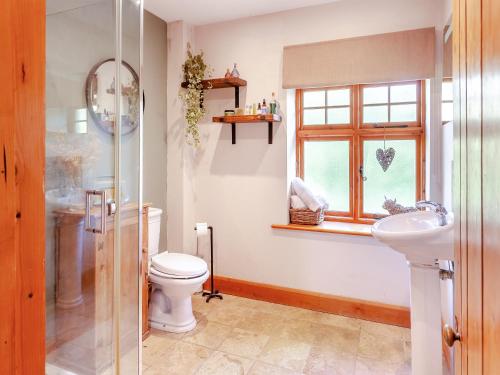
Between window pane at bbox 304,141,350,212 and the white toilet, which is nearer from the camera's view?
the white toilet

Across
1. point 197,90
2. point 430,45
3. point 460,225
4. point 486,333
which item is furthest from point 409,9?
point 486,333

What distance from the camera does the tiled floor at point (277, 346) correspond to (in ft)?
6.83

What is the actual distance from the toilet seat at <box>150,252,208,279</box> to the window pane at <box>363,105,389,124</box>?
73.2 inches

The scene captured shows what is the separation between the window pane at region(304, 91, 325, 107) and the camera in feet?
10.1

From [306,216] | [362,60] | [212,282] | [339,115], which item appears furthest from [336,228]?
[362,60]

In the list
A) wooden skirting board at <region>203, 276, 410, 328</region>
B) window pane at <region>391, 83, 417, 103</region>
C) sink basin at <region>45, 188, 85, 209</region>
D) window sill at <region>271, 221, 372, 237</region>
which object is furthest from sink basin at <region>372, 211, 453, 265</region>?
sink basin at <region>45, 188, 85, 209</region>

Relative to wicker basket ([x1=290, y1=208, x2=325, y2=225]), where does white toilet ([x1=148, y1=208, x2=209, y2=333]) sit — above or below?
below

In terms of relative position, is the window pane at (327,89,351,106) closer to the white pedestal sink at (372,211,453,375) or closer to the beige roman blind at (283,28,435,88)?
the beige roman blind at (283,28,435,88)

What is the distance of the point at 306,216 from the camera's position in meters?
2.94

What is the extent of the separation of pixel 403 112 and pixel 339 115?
52cm

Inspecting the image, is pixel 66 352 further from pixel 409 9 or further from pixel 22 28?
pixel 409 9

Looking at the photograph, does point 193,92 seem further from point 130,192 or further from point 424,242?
point 424,242

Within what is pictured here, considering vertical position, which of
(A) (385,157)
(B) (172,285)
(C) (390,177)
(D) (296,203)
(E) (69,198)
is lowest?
(B) (172,285)

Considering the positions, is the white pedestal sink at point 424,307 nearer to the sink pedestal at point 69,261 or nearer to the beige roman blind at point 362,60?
the beige roman blind at point 362,60
